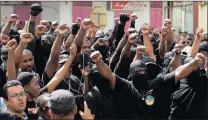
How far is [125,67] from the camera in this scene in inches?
255

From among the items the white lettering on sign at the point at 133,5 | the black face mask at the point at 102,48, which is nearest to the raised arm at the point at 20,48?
the black face mask at the point at 102,48

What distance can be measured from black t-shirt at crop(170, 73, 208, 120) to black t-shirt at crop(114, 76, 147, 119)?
459mm


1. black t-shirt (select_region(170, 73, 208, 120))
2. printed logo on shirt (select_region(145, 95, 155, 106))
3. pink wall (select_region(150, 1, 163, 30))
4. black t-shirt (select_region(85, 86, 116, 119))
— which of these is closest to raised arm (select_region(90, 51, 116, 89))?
black t-shirt (select_region(85, 86, 116, 119))

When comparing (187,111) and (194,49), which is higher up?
(194,49)

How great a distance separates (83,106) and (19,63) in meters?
1.16

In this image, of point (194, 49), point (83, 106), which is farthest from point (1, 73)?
point (194, 49)

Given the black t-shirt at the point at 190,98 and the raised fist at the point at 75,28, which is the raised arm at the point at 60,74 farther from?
the black t-shirt at the point at 190,98

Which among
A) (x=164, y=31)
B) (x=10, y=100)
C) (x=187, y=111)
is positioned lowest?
(x=187, y=111)

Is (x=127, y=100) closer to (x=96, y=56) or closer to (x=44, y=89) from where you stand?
(x=96, y=56)

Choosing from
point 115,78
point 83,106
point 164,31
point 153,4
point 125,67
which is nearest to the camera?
point 83,106

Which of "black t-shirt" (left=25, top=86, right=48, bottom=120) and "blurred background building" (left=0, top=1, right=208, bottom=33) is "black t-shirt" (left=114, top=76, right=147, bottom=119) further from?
"blurred background building" (left=0, top=1, right=208, bottom=33)

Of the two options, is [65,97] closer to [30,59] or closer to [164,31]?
[30,59]

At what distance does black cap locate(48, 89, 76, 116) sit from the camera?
3.50 metres

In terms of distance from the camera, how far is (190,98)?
6000 millimetres
